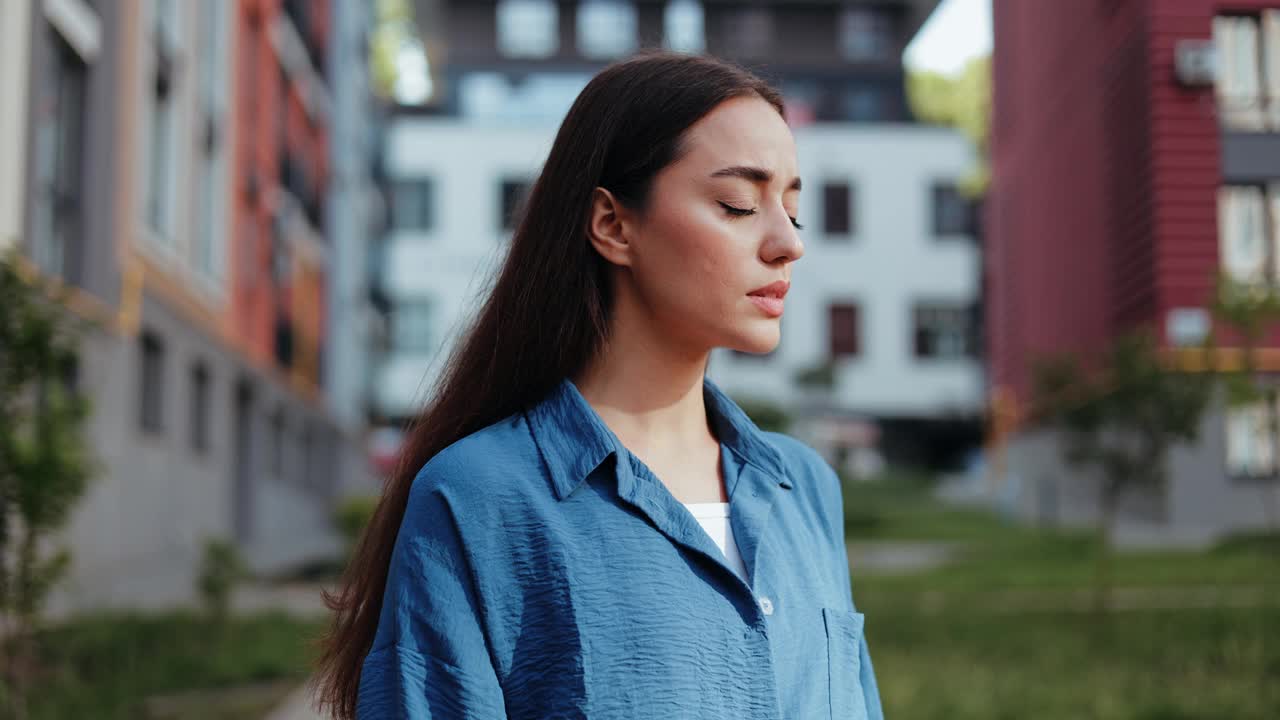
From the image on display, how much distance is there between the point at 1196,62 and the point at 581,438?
7.48 m

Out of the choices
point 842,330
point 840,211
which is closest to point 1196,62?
point 842,330

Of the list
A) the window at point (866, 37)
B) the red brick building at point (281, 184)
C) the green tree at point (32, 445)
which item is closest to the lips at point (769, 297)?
the green tree at point (32, 445)

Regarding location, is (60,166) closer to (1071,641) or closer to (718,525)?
(1071,641)

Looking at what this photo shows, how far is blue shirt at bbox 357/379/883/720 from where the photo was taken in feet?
4.61

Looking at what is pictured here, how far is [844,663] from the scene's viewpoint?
1635mm

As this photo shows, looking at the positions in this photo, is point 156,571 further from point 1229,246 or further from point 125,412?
point 1229,246

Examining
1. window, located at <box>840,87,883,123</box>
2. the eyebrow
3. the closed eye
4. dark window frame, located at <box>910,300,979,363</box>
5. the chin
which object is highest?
window, located at <box>840,87,883,123</box>

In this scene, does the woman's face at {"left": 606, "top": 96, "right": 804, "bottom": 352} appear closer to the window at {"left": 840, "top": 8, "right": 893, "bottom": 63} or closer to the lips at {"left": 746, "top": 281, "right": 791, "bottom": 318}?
the lips at {"left": 746, "top": 281, "right": 791, "bottom": 318}

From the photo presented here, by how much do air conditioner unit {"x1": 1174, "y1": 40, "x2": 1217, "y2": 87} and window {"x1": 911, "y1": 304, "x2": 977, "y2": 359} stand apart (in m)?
26.3

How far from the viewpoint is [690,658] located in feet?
4.71

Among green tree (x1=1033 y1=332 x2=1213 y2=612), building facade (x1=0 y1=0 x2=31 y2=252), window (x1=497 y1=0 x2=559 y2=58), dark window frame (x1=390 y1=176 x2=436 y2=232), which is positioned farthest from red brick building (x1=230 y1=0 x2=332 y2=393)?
window (x1=497 y1=0 x2=559 y2=58)

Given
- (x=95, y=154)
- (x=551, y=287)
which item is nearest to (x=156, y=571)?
(x=95, y=154)

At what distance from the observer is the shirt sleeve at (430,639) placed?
4.57 ft

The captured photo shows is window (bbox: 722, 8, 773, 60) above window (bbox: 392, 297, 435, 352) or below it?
above
